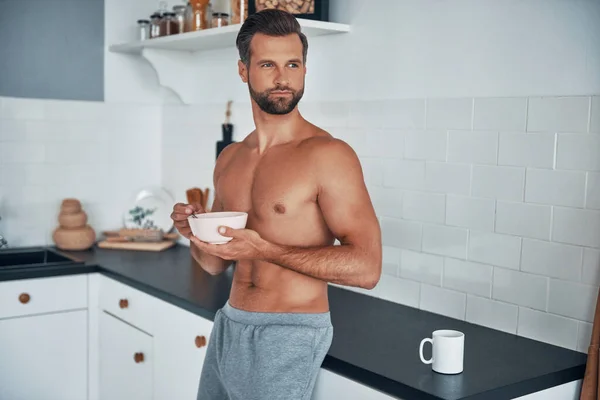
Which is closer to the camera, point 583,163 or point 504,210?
point 583,163

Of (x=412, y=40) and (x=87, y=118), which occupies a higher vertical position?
(x=412, y=40)

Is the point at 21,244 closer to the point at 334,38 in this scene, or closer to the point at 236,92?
the point at 236,92

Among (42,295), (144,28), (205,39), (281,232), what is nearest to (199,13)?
(205,39)

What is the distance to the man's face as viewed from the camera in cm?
164

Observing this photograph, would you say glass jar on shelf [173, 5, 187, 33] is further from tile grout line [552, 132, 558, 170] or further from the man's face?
tile grout line [552, 132, 558, 170]

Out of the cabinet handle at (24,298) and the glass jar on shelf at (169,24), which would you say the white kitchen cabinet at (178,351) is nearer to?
the cabinet handle at (24,298)

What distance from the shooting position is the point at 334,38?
8.74 feet

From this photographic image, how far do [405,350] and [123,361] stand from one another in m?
1.37

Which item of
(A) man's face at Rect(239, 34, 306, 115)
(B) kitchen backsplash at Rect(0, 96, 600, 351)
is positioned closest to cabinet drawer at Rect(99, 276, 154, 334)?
(B) kitchen backsplash at Rect(0, 96, 600, 351)

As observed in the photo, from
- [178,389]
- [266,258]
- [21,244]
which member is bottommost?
[178,389]

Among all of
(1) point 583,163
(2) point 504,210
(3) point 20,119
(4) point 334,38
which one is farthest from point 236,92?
(1) point 583,163

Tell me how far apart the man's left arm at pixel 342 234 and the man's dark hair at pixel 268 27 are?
0.78 ft

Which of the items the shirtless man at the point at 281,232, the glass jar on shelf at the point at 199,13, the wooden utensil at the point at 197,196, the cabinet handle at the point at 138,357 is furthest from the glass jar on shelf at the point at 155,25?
the shirtless man at the point at 281,232

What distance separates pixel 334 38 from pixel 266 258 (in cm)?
125
